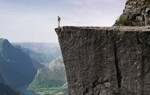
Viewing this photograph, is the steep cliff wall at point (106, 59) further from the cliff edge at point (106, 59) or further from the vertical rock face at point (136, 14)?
the vertical rock face at point (136, 14)

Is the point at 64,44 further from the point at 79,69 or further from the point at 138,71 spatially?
the point at 138,71

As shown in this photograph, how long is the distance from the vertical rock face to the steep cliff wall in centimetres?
1276

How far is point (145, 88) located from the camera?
14.1m

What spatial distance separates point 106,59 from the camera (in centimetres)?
1452

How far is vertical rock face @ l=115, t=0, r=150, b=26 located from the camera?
27609 mm

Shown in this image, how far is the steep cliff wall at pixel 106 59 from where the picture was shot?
45.9 ft

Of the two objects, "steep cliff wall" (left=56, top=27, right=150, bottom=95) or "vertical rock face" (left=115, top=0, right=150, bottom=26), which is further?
"vertical rock face" (left=115, top=0, right=150, bottom=26)

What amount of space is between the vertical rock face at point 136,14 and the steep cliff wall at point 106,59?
1276 centimetres

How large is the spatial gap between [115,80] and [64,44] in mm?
3515

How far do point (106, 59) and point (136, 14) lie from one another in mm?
16860

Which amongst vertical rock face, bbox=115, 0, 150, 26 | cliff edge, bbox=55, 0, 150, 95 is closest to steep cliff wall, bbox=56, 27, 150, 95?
cliff edge, bbox=55, 0, 150, 95

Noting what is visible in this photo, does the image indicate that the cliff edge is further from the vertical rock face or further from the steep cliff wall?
the vertical rock face

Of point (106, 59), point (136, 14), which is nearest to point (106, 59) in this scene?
point (106, 59)

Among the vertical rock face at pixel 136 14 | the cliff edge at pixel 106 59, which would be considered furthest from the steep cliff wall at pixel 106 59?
the vertical rock face at pixel 136 14
